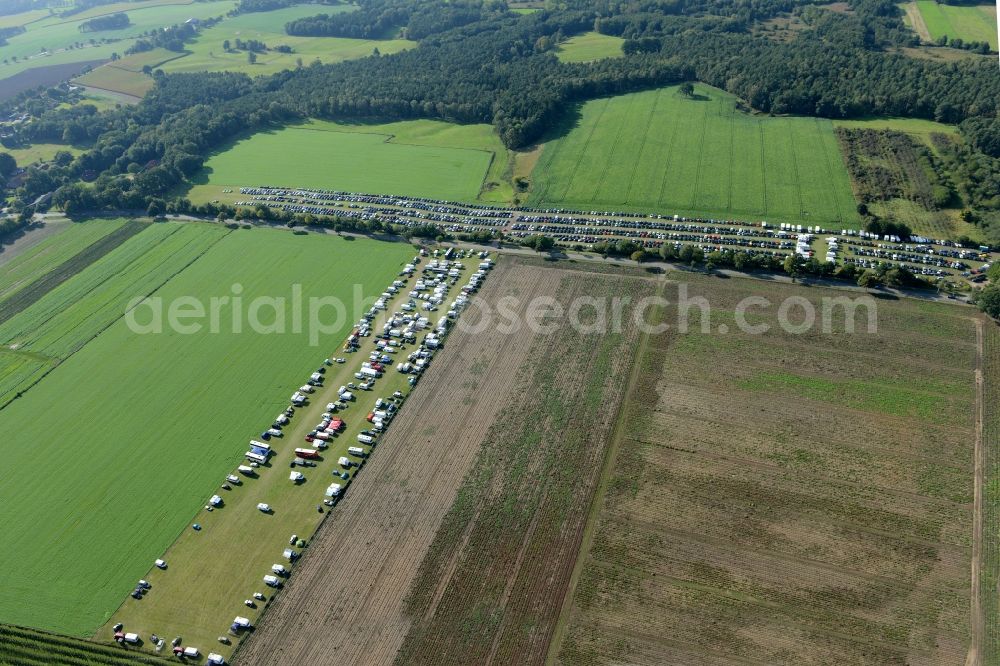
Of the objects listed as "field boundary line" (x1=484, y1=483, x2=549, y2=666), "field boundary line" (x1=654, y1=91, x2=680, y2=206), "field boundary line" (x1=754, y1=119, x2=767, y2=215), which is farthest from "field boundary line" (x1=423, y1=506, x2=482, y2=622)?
"field boundary line" (x1=754, y1=119, x2=767, y2=215)

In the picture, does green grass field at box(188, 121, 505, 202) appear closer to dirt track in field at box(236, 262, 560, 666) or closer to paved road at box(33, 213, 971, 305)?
paved road at box(33, 213, 971, 305)

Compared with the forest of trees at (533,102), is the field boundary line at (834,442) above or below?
below

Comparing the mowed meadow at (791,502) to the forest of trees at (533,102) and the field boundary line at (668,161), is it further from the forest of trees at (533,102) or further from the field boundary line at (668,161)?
the forest of trees at (533,102)

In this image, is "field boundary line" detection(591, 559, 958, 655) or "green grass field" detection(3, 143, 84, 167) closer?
"field boundary line" detection(591, 559, 958, 655)

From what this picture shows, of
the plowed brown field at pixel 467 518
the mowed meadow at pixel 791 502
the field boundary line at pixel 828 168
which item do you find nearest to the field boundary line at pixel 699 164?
the field boundary line at pixel 828 168

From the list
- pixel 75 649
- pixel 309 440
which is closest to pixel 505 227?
pixel 309 440

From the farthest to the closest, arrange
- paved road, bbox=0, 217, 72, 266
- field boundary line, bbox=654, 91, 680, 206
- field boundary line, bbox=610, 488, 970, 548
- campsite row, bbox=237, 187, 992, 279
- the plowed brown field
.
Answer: paved road, bbox=0, 217, 72, 266, field boundary line, bbox=654, 91, 680, 206, campsite row, bbox=237, 187, 992, 279, field boundary line, bbox=610, 488, 970, 548, the plowed brown field
